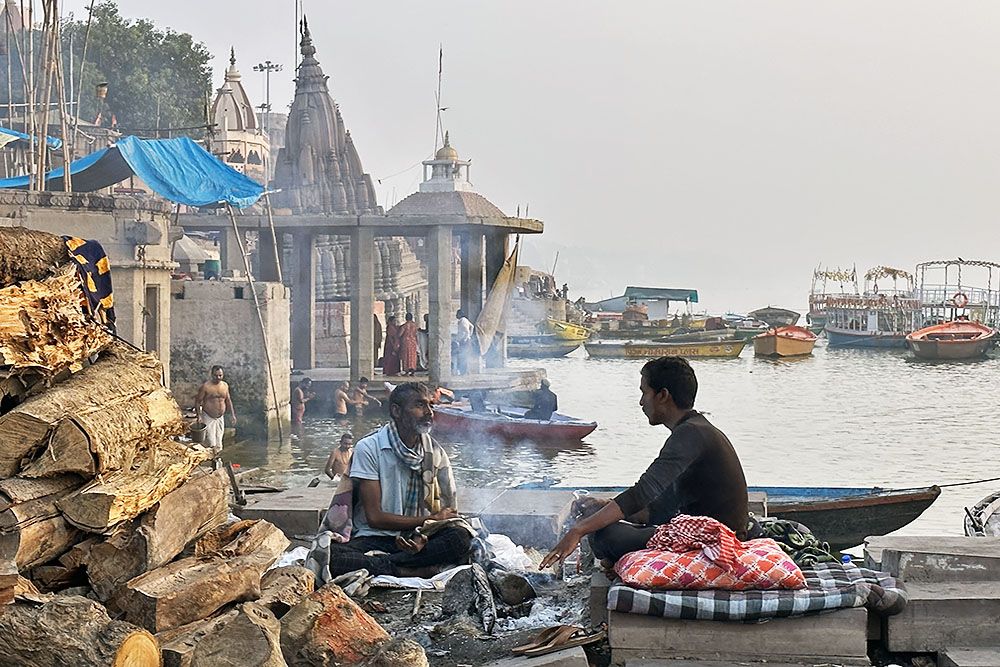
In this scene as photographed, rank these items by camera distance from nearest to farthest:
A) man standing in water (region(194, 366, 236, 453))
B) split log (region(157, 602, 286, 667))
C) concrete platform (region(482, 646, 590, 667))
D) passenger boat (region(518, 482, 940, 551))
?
split log (region(157, 602, 286, 667)) → concrete platform (region(482, 646, 590, 667)) → passenger boat (region(518, 482, 940, 551)) → man standing in water (region(194, 366, 236, 453))

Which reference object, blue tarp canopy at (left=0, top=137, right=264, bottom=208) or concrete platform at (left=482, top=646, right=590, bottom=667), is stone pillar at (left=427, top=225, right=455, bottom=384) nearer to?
blue tarp canopy at (left=0, top=137, right=264, bottom=208)

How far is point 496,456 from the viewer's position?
64.9ft

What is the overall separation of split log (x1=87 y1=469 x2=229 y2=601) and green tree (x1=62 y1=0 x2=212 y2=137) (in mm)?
38167

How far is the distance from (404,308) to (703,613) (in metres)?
30.1

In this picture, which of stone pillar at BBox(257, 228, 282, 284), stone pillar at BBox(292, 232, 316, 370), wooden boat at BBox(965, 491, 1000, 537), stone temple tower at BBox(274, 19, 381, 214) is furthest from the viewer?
stone temple tower at BBox(274, 19, 381, 214)

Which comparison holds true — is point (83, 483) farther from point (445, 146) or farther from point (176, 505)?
point (445, 146)

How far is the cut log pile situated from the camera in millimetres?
3963

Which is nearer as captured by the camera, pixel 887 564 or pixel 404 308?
pixel 887 564

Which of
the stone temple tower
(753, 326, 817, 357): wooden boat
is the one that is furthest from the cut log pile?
(753, 326, 817, 357): wooden boat

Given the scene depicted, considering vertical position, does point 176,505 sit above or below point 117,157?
below

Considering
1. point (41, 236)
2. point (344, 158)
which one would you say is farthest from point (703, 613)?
point (344, 158)

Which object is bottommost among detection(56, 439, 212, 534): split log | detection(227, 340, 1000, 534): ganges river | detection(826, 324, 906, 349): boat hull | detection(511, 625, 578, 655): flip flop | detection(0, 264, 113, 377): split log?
detection(227, 340, 1000, 534): ganges river

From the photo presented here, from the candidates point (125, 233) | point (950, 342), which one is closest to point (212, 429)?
point (125, 233)

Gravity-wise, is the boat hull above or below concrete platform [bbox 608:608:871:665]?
above
